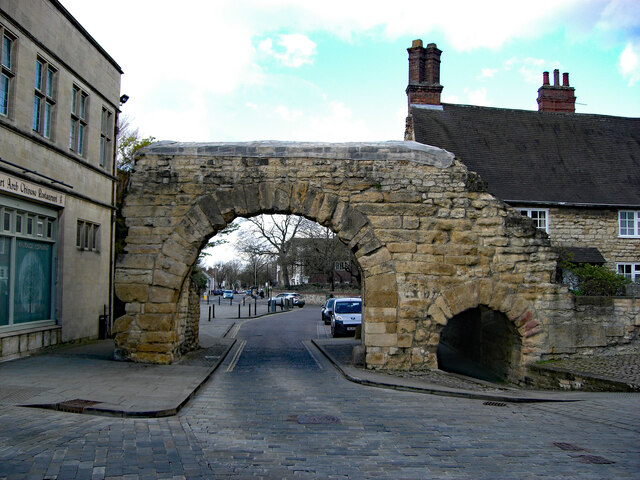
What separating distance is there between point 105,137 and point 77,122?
2094 millimetres

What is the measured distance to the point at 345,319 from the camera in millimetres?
21141

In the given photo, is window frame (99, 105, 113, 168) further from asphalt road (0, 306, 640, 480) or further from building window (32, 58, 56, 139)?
asphalt road (0, 306, 640, 480)

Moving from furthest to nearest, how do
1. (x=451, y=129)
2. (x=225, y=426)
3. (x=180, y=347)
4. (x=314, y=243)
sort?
(x=314, y=243)
(x=451, y=129)
(x=180, y=347)
(x=225, y=426)

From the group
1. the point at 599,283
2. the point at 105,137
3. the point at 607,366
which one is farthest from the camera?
the point at 105,137

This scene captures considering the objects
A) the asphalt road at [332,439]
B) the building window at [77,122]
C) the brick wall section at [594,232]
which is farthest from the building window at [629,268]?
the building window at [77,122]

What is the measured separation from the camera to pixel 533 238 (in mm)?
12148

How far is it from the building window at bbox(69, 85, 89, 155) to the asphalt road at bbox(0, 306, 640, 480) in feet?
27.9

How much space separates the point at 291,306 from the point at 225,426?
145 feet

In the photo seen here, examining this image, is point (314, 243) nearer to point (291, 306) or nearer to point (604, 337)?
point (291, 306)

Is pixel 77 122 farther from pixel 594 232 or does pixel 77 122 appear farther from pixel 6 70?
pixel 594 232

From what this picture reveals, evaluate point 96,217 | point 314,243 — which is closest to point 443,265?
point 96,217

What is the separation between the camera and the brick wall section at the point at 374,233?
11836mm

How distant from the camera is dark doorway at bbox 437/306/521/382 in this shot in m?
12.7

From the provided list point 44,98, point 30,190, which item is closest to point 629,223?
point 44,98
